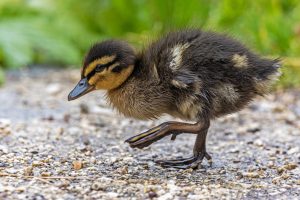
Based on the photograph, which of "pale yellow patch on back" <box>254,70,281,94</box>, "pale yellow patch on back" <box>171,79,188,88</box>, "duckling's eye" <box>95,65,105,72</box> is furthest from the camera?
"duckling's eye" <box>95,65,105,72</box>

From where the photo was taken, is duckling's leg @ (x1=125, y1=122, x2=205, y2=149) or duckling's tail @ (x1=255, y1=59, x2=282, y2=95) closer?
duckling's leg @ (x1=125, y1=122, x2=205, y2=149)

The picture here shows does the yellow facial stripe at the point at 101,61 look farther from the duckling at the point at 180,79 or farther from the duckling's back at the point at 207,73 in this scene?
the duckling's back at the point at 207,73

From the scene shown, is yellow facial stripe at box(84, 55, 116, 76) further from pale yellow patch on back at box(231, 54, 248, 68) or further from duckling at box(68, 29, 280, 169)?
pale yellow patch on back at box(231, 54, 248, 68)

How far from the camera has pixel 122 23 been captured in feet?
21.4

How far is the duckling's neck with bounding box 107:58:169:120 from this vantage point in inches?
131

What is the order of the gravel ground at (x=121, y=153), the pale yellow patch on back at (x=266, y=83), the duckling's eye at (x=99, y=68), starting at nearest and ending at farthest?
the gravel ground at (x=121, y=153) → the pale yellow patch on back at (x=266, y=83) → the duckling's eye at (x=99, y=68)

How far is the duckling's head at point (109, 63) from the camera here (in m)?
3.40

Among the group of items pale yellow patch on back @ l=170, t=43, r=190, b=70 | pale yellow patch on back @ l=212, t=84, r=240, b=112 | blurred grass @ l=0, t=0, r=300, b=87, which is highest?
blurred grass @ l=0, t=0, r=300, b=87

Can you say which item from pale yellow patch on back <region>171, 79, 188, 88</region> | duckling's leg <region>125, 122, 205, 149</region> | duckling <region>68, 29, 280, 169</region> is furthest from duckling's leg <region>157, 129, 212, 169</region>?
pale yellow patch on back <region>171, 79, 188, 88</region>

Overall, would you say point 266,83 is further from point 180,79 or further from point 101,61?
point 101,61

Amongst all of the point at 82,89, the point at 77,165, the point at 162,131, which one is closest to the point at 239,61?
the point at 162,131

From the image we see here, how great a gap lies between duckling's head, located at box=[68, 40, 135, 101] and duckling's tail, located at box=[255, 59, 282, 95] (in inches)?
25.5

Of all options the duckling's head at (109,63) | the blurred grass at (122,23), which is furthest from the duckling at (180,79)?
the blurred grass at (122,23)

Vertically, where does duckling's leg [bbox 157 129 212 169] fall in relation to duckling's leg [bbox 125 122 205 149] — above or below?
below
